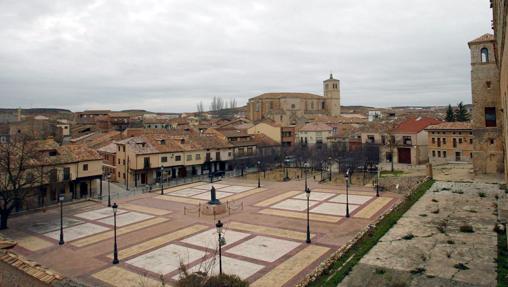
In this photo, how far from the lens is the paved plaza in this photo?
17.9 metres

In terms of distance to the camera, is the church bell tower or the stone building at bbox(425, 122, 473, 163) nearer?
the stone building at bbox(425, 122, 473, 163)

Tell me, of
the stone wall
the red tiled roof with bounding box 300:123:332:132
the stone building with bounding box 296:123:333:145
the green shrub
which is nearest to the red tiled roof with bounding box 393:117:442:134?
the stone building with bounding box 296:123:333:145

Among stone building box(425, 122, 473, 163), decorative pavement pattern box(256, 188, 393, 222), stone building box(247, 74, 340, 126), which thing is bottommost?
decorative pavement pattern box(256, 188, 393, 222)

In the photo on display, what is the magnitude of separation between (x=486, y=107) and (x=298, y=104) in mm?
Answer: 76687

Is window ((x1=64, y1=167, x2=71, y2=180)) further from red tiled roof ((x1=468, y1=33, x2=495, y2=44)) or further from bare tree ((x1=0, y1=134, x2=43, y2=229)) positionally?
red tiled roof ((x1=468, y1=33, x2=495, y2=44))

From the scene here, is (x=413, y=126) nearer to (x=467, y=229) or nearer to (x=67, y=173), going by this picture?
(x=467, y=229)

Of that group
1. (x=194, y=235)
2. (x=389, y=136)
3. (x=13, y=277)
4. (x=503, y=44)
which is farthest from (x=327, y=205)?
(x=389, y=136)

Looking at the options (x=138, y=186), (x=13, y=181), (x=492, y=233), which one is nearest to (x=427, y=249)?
(x=492, y=233)

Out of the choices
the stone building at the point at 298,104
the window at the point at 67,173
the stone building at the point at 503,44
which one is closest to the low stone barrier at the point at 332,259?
the stone building at the point at 503,44

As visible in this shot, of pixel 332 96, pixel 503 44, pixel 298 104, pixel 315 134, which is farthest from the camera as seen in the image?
pixel 332 96

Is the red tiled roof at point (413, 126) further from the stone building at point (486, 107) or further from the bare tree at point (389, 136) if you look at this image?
the stone building at point (486, 107)

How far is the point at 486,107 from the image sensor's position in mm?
36688

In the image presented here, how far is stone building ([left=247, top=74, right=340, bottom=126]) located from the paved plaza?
69950 mm

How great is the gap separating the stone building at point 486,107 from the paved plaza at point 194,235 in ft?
35.4
